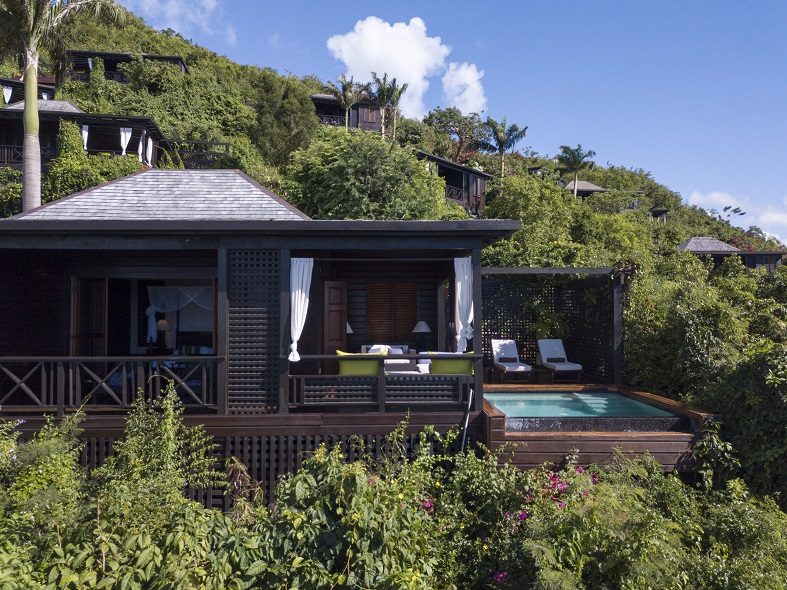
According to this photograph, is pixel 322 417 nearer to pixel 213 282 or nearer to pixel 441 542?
pixel 441 542

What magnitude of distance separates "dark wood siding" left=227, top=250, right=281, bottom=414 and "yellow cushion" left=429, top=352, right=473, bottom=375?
2088 millimetres

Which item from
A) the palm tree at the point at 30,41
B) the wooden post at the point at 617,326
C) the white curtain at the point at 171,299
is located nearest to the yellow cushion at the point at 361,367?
the white curtain at the point at 171,299

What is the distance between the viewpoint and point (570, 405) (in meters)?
8.20

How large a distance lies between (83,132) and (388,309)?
733 inches

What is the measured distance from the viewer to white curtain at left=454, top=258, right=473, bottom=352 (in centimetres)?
714

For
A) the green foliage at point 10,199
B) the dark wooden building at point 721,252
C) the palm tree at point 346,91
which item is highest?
the palm tree at point 346,91

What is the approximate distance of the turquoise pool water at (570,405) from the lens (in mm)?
7438

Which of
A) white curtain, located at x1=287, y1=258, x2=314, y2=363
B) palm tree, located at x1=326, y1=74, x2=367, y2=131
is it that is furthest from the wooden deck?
palm tree, located at x1=326, y1=74, x2=367, y2=131

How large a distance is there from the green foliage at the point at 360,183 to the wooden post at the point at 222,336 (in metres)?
11.2

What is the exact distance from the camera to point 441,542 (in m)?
4.48

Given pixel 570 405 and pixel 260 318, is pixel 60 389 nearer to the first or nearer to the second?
pixel 260 318

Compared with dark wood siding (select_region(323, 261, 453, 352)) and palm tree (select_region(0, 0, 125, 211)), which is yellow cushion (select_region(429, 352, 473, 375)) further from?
palm tree (select_region(0, 0, 125, 211))

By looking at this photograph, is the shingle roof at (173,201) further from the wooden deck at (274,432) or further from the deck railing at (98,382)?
the wooden deck at (274,432)

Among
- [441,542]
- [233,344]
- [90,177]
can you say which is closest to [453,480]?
[441,542]
